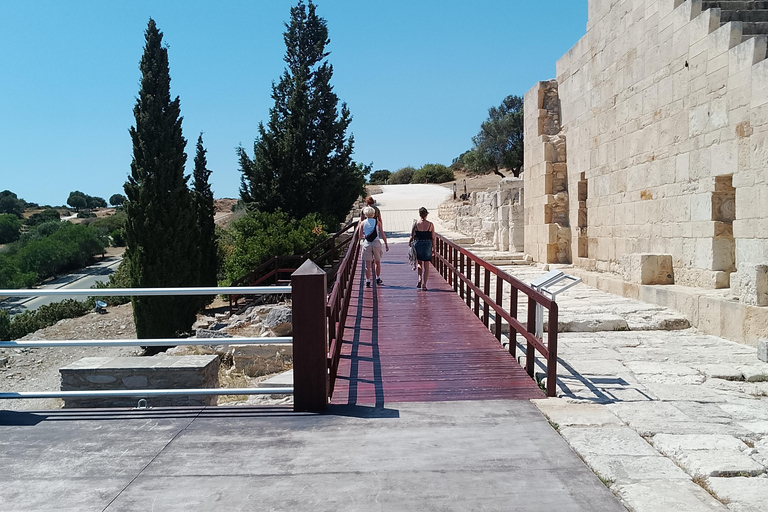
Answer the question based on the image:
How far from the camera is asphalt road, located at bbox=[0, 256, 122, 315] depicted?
3503 centimetres

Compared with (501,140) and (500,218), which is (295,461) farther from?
(501,140)

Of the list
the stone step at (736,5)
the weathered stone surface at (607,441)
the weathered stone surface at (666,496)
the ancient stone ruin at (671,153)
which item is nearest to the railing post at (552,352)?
the weathered stone surface at (607,441)

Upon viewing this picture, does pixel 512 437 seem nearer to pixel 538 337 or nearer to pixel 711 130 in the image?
pixel 538 337

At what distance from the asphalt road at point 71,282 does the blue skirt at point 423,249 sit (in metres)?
29.9

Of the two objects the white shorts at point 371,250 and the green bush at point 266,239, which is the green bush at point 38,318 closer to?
the green bush at point 266,239

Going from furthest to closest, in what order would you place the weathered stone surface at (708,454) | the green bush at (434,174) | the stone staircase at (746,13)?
the green bush at (434,174), the stone staircase at (746,13), the weathered stone surface at (708,454)

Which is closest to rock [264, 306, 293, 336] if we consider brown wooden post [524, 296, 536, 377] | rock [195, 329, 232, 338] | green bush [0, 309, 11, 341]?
rock [195, 329, 232, 338]

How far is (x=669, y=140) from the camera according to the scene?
366 inches

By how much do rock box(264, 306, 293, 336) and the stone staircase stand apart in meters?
9.42

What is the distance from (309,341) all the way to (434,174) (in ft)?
194

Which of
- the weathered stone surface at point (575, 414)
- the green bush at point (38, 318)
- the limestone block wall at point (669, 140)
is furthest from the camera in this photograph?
the green bush at point (38, 318)

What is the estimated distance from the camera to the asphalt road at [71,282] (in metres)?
35.0

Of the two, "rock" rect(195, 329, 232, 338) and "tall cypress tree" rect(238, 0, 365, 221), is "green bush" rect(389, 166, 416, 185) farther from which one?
"rock" rect(195, 329, 232, 338)

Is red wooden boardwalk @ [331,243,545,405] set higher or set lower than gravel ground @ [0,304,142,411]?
higher
